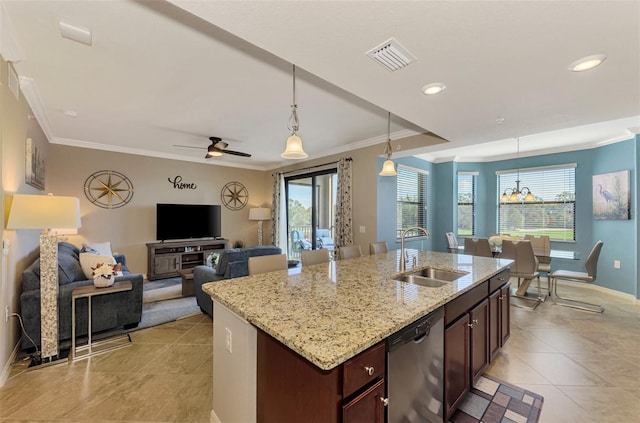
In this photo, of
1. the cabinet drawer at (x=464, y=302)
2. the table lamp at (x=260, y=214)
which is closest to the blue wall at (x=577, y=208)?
the cabinet drawer at (x=464, y=302)

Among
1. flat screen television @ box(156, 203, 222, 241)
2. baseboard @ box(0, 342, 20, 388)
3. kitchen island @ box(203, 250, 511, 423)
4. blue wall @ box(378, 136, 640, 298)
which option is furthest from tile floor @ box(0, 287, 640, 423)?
flat screen television @ box(156, 203, 222, 241)

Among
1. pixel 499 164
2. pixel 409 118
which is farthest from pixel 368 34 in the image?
pixel 499 164

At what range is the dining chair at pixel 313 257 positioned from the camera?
290cm

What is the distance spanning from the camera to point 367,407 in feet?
3.75

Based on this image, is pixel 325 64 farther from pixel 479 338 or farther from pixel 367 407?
pixel 479 338

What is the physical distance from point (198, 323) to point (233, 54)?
3168 mm

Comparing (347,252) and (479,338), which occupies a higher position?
(347,252)

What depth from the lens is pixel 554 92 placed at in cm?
245

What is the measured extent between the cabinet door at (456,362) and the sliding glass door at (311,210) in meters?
4.21

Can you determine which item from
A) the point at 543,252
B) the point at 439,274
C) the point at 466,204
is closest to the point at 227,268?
the point at 439,274

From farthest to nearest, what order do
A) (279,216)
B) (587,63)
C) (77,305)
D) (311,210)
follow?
(279,216)
(311,210)
(77,305)
(587,63)

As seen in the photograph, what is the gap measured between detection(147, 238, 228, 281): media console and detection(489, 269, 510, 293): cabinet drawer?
5485 millimetres

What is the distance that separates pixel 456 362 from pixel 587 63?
236cm

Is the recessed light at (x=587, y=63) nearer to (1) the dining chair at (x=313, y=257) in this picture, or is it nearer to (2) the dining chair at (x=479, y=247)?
(1) the dining chair at (x=313, y=257)
